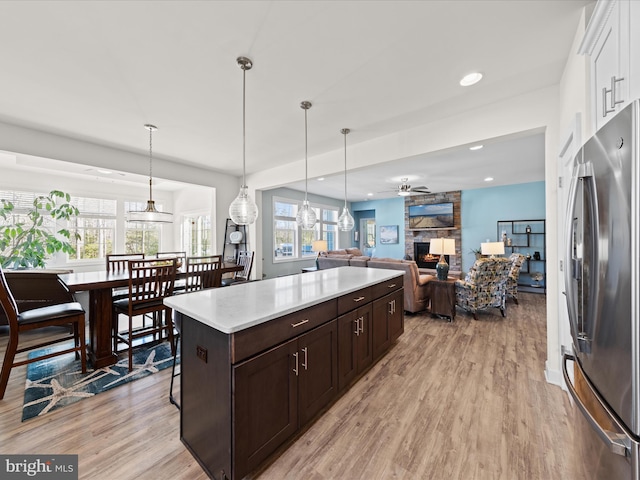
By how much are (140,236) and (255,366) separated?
24.2ft

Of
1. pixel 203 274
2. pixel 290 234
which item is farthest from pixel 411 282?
pixel 290 234

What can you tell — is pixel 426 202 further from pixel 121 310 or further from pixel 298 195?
pixel 121 310

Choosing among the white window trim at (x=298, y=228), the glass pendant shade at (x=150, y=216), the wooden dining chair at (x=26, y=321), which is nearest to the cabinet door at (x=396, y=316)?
the wooden dining chair at (x=26, y=321)

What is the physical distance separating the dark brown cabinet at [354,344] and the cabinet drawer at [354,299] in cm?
4

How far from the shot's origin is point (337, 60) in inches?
80.2

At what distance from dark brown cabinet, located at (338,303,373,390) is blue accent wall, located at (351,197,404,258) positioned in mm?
6597

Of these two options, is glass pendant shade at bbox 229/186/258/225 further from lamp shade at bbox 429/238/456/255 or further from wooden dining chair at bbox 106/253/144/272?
lamp shade at bbox 429/238/456/255

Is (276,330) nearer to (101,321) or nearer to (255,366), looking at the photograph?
(255,366)

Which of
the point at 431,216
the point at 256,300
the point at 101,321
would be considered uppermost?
the point at 431,216

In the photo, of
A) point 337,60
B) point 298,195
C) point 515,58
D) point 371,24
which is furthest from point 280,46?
point 298,195

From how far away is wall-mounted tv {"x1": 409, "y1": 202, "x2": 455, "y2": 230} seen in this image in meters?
7.53

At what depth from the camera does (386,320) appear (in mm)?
2736

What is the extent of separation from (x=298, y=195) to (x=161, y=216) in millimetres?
4212

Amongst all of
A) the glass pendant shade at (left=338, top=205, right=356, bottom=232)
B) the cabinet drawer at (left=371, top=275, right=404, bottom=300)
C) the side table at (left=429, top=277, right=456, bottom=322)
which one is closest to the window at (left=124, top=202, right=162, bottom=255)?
the glass pendant shade at (left=338, top=205, right=356, bottom=232)
